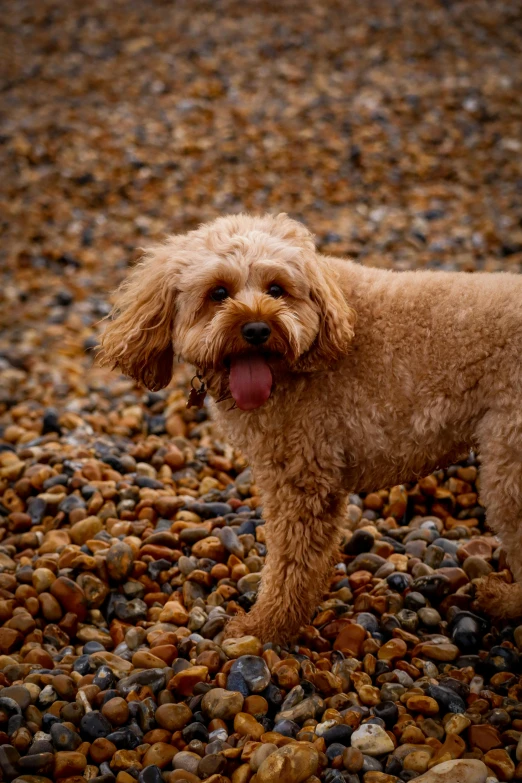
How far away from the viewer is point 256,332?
7.78 feet

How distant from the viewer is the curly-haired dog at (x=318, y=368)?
8.09 ft

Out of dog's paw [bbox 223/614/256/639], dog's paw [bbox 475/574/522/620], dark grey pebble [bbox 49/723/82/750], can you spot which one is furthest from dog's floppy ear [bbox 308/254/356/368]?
dark grey pebble [bbox 49/723/82/750]

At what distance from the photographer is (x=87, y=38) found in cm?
1002

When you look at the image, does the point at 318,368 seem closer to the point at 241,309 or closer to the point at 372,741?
the point at 241,309

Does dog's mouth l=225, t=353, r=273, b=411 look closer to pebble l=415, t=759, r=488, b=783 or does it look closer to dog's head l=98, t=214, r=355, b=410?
dog's head l=98, t=214, r=355, b=410

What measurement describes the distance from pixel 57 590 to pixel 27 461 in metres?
1.14

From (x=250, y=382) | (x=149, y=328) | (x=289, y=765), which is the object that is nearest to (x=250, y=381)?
(x=250, y=382)

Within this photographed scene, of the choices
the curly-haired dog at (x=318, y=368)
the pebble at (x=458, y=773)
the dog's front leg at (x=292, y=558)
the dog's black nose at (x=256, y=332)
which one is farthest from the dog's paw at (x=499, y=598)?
the dog's black nose at (x=256, y=332)

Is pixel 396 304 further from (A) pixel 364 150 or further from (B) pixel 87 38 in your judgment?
(B) pixel 87 38

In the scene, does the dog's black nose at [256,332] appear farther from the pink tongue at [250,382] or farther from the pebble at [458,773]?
the pebble at [458,773]

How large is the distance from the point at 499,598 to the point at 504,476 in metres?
0.76

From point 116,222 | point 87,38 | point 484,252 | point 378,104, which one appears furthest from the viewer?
point 87,38

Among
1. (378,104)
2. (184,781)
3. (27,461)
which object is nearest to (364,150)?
(378,104)

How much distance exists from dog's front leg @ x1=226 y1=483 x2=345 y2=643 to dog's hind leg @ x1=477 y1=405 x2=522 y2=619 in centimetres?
61
